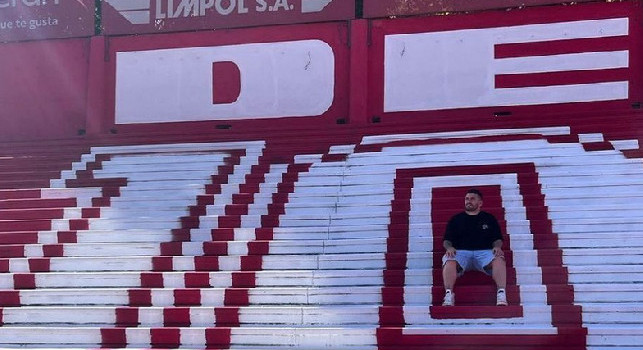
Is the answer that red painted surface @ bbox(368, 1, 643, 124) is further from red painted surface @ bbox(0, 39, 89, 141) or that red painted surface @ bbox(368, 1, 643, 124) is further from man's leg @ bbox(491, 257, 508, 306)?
red painted surface @ bbox(0, 39, 89, 141)

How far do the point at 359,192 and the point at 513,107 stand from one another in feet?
8.77

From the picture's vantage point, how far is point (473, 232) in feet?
22.2

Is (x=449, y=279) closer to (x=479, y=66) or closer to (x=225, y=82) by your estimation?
(x=479, y=66)

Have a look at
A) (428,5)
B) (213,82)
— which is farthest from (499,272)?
(213,82)

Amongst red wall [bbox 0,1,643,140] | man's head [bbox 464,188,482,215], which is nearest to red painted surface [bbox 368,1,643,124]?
red wall [bbox 0,1,643,140]

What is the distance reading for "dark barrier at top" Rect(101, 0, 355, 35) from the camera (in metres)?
11.1

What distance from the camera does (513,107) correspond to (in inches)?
404

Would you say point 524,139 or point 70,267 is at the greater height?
point 524,139

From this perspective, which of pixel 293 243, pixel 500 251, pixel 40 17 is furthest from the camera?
pixel 40 17

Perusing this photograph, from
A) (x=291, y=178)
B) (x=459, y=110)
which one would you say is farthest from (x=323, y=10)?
(x=291, y=178)

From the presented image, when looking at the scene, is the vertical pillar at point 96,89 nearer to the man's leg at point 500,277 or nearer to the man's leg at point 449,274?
the man's leg at point 449,274

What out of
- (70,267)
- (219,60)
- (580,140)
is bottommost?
(70,267)

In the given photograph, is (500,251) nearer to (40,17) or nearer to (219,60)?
(219,60)

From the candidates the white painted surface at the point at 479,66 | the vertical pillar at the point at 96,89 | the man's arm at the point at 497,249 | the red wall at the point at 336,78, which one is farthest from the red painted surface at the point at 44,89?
the man's arm at the point at 497,249
